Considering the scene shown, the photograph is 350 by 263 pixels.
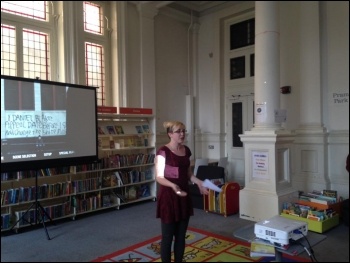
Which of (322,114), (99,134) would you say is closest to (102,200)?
(99,134)

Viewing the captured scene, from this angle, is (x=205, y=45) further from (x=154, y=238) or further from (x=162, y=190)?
(x=162, y=190)

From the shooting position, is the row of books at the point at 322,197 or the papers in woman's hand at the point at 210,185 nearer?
the papers in woman's hand at the point at 210,185

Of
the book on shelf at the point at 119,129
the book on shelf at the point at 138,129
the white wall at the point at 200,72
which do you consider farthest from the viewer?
the white wall at the point at 200,72

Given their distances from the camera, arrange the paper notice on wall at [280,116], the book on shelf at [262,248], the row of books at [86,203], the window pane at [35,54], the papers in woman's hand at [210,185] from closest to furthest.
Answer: the papers in woman's hand at [210,185] < the book on shelf at [262,248] < the paper notice on wall at [280,116] < the row of books at [86,203] < the window pane at [35,54]

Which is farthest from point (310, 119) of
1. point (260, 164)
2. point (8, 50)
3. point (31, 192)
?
point (8, 50)

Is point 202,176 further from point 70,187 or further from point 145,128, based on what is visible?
point 70,187

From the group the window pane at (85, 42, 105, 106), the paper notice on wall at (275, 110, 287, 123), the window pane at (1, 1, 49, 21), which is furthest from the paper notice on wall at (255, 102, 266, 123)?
the window pane at (1, 1, 49, 21)

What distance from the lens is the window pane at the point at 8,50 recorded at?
440cm

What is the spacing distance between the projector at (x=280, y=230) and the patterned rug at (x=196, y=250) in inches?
8.8

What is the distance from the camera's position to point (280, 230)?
9.67ft

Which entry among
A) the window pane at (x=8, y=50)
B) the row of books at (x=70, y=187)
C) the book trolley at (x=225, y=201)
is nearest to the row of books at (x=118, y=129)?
the row of books at (x=70, y=187)

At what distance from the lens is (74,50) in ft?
16.0

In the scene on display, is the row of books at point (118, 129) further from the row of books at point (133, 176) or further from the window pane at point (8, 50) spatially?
the window pane at point (8, 50)

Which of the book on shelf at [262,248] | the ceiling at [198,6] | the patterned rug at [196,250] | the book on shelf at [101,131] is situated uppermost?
the ceiling at [198,6]
